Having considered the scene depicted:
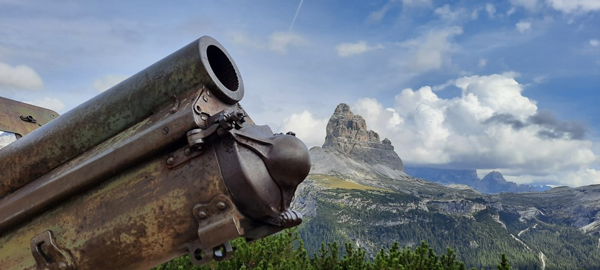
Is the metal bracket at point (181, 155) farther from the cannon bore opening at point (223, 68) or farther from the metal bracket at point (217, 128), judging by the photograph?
the cannon bore opening at point (223, 68)

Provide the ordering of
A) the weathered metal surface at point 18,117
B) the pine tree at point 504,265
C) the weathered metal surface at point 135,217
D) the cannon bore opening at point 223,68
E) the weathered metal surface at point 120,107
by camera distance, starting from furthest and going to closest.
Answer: the pine tree at point 504,265 → the weathered metal surface at point 18,117 → the cannon bore opening at point 223,68 → the weathered metal surface at point 120,107 → the weathered metal surface at point 135,217

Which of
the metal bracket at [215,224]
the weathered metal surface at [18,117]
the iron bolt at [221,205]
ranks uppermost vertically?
the weathered metal surface at [18,117]

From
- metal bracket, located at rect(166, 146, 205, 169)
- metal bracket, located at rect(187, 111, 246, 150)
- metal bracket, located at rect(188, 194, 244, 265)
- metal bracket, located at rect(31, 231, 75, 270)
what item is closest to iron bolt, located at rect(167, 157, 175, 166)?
metal bracket, located at rect(166, 146, 205, 169)

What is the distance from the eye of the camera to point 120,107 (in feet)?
11.0

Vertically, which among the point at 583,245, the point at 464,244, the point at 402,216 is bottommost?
the point at 583,245

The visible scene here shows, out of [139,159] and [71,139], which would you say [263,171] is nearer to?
[139,159]

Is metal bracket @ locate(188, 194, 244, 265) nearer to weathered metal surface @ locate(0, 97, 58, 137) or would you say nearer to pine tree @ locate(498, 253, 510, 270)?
weathered metal surface @ locate(0, 97, 58, 137)

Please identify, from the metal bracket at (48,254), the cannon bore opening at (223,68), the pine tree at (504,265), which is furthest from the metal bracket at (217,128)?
the pine tree at (504,265)

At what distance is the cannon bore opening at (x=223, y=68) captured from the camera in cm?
350

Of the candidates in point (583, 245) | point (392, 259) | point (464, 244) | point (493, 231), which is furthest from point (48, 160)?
point (583, 245)

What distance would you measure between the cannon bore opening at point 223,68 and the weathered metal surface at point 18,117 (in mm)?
2872

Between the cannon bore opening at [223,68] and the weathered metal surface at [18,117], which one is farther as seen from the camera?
the weathered metal surface at [18,117]

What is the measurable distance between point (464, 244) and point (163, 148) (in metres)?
175

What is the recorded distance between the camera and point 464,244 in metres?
163
